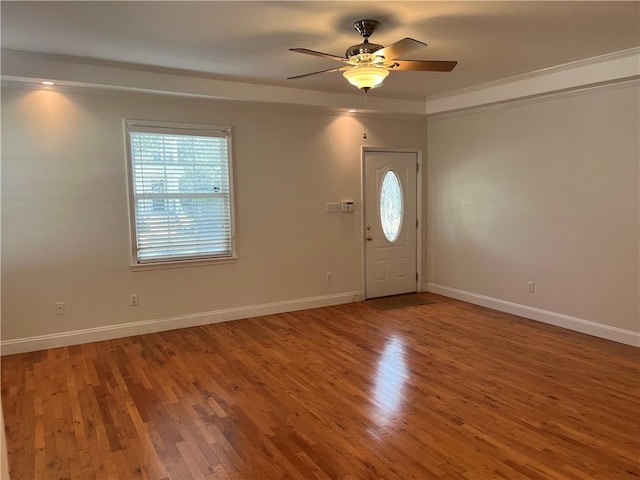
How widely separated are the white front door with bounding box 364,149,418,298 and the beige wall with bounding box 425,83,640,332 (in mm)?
340

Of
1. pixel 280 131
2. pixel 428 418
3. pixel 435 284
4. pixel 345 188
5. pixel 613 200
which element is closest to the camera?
pixel 428 418

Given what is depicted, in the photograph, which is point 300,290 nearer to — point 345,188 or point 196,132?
point 345,188

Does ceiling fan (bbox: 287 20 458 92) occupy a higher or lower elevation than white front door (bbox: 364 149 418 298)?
higher

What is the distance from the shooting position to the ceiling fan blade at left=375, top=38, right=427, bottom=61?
8.99ft

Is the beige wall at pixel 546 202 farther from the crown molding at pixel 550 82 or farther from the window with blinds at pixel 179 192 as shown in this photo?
the window with blinds at pixel 179 192

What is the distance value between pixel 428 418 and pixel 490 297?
10.3 ft

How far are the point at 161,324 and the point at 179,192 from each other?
4.73 feet

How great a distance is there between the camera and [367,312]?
18.7 ft

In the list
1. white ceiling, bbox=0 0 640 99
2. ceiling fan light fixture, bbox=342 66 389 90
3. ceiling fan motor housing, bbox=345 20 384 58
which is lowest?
ceiling fan light fixture, bbox=342 66 389 90

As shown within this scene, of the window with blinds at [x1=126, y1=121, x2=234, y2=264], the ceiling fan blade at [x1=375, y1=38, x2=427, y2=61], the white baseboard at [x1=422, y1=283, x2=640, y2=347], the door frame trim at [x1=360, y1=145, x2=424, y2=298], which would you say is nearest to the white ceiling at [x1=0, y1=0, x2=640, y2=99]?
the ceiling fan blade at [x1=375, y1=38, x2=427, y2=61]

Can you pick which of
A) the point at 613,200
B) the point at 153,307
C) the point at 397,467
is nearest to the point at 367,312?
the point at 153,307

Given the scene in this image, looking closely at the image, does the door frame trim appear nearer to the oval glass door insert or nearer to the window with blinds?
the oval glass door insert

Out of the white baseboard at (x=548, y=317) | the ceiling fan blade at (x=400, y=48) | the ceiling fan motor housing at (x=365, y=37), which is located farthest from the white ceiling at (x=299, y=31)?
the white baseboard at (x=548, y=317)

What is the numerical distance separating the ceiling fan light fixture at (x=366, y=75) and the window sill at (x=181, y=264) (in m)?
2.80
